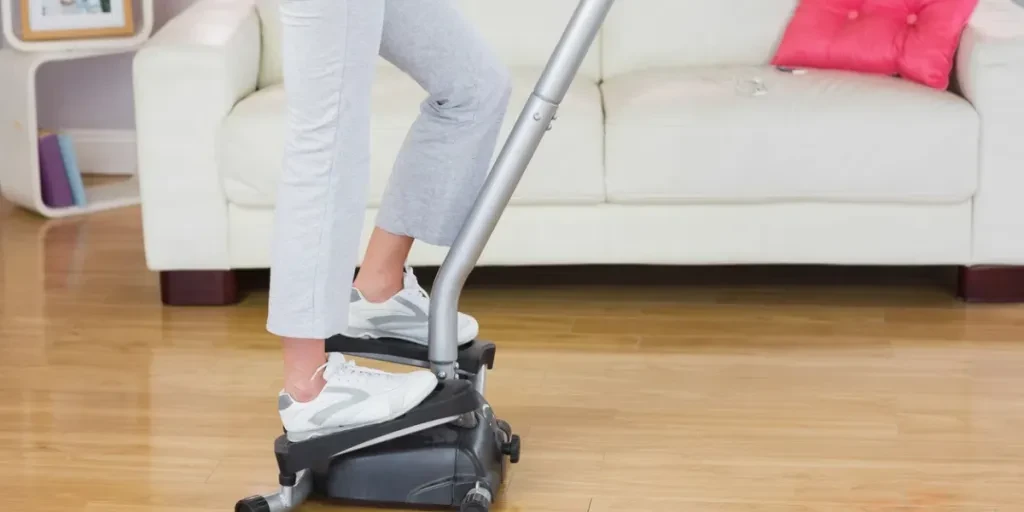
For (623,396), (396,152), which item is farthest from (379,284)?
→ (396,152)

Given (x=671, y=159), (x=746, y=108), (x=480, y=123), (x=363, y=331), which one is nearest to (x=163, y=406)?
(x=363, y=331)

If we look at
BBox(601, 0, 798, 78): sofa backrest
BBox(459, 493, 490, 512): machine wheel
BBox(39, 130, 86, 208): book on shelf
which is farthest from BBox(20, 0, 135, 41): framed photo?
BBox(459, 493, 490, 512): machine wheel

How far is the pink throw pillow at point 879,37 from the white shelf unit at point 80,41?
1.75 m

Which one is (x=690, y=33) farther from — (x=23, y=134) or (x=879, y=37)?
(x=23, y=134)

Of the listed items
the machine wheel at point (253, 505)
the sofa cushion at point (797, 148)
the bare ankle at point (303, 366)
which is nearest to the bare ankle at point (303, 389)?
the bare ankle at point (303, 366)

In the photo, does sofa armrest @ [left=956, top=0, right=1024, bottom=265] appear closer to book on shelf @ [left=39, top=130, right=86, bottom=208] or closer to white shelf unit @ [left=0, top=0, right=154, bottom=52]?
white shelf unit @ [left=0, top=0, right=154, bottom=52]

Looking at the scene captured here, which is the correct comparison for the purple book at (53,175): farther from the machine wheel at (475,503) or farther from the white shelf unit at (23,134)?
the machine wheel at (475,503)

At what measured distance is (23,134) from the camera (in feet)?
12.3

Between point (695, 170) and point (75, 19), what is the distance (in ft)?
6.33

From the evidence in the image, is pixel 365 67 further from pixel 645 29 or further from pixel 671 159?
pixel 645 29

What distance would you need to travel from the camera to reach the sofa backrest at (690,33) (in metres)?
3.34

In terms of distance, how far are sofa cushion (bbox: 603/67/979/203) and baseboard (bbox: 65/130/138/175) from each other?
1951 millimetres

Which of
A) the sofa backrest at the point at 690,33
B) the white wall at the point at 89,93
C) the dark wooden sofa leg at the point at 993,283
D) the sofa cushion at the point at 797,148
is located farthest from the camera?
the white wall at the point at 89,93

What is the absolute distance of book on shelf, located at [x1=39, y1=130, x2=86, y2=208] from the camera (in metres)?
3.82
